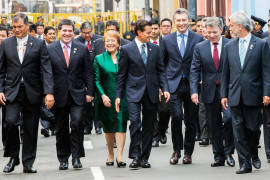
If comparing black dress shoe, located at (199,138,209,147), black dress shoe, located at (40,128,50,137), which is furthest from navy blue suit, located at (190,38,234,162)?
black dress shoe, located at (40,128,50,137)

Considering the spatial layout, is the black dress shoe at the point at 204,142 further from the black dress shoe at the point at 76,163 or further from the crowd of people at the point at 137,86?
the black dress shoe at the point at 76,163

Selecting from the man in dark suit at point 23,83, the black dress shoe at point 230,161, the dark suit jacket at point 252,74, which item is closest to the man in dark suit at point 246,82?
the dark suit jacket at point 252,74

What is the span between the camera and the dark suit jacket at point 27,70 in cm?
1209

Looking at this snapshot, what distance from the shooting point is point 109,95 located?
12.9m

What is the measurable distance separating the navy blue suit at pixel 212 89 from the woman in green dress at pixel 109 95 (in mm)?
1085

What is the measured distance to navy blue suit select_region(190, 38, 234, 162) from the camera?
12484mm

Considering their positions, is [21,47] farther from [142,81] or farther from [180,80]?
[180,80]

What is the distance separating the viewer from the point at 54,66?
12461 mm

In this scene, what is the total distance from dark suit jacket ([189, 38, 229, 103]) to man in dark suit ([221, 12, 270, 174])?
0.94 meters

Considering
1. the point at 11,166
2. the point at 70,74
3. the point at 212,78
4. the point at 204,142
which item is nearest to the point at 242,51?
the point at 212,78

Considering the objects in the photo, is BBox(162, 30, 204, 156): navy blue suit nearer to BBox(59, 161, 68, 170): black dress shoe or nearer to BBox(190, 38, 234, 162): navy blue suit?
BBox(190, 38, 234, 162): navy blue suit

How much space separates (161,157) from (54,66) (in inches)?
92.4

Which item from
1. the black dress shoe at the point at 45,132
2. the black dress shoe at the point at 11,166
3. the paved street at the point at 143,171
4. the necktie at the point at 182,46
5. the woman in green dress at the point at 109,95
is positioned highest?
the necktie at the point at 182,46

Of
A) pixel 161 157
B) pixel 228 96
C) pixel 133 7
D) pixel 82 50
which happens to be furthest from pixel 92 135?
pixel 133 7
